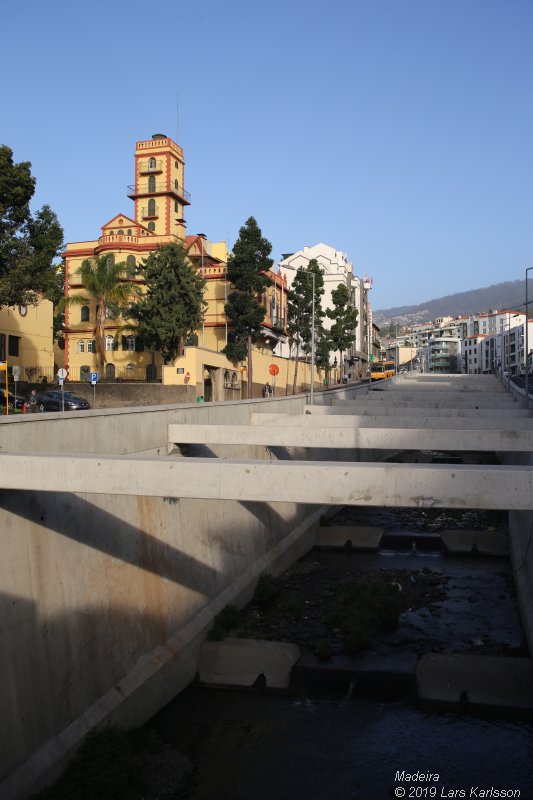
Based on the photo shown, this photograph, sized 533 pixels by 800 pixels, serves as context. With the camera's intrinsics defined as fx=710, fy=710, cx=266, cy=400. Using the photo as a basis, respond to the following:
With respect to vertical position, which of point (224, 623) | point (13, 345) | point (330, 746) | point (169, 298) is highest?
point (169, 298)

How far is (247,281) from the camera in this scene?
56.4 meters

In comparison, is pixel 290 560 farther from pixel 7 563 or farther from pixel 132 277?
pixel 132 277

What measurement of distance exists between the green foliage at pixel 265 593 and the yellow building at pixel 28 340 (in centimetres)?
2988

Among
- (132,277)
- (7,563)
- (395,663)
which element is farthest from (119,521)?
(132,277)

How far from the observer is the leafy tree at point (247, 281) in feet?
184

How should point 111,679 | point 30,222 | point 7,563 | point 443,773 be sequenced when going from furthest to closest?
1. point 30,222
2. point 111,679
3. point 443,773
4. point 7,563

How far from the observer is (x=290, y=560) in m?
29.9

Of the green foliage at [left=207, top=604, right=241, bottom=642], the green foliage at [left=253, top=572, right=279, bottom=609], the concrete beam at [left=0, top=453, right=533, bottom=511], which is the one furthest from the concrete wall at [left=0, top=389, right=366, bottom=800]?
the concrete beam at [left=0, top=453, right=533, bottom=511]

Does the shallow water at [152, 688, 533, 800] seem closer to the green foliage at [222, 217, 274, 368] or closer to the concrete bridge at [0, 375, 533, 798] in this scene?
the concrete bridge at [0, 375, 533, 798]

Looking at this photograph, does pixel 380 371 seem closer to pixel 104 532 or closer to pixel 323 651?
pixel 323 651

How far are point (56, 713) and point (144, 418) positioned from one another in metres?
9.07

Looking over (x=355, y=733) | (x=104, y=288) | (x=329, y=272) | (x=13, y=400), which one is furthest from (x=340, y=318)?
(x=355, y=733)

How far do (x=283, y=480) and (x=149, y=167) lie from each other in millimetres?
63266

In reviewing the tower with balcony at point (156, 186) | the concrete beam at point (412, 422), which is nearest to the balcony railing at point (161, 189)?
the tower with balcony at point (156, 186)
